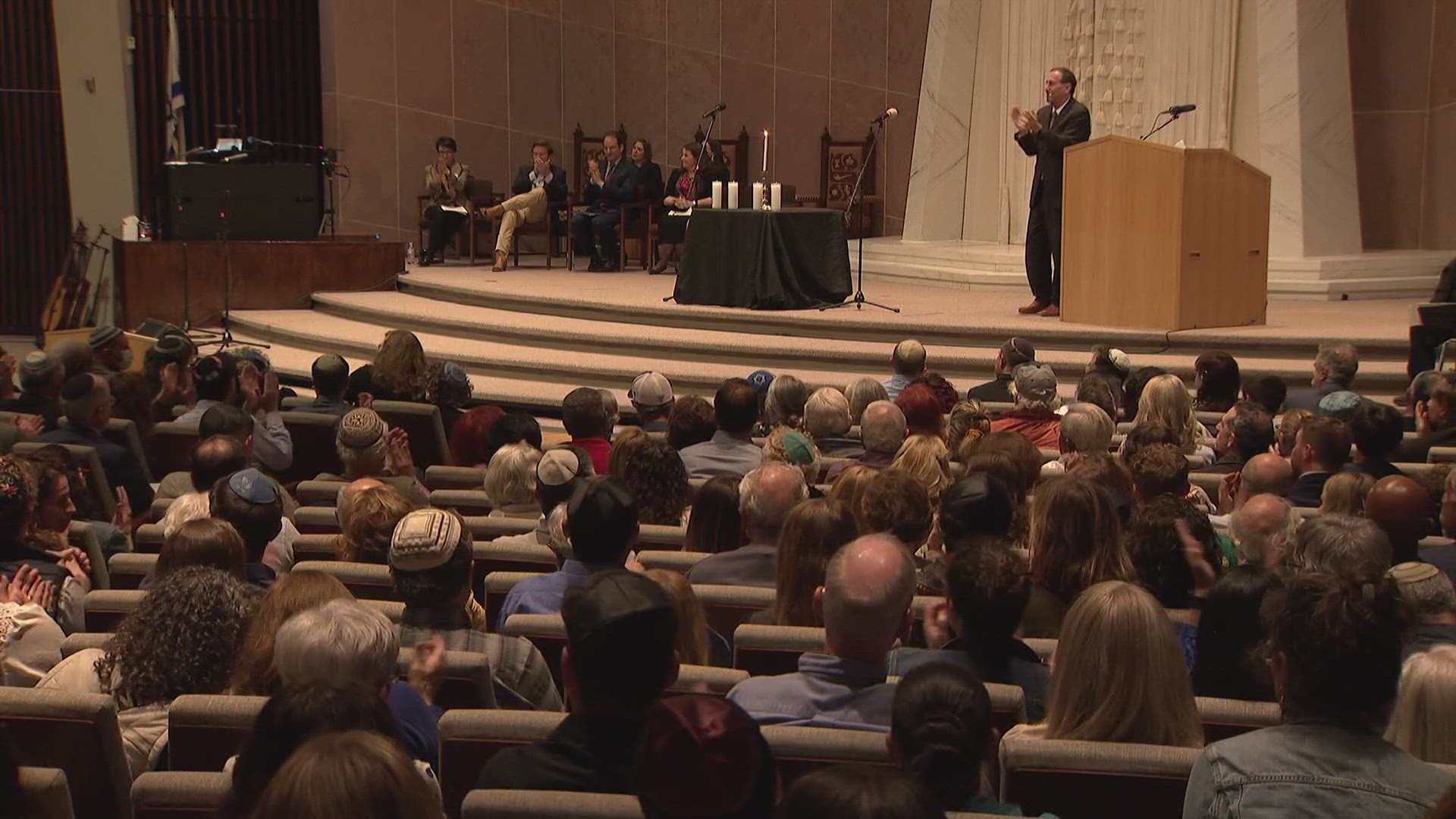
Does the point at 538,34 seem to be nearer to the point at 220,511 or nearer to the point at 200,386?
the point at 200,386

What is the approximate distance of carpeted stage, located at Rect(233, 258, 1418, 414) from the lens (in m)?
8.44

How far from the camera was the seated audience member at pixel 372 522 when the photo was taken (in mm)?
3805

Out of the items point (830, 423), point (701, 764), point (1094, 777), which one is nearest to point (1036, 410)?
point (830, 423)

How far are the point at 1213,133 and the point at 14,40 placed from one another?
32.8 ft

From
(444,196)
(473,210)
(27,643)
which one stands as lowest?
(27,643)

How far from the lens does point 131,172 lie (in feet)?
43.5

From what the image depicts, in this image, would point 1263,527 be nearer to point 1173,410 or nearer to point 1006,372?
point 1173,410

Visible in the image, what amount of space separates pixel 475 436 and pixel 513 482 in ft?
3.74

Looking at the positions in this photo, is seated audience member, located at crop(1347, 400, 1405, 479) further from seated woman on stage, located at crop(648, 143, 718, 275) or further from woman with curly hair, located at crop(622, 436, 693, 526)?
seated woman on stage, located at crop(648, 143, 718, 275)

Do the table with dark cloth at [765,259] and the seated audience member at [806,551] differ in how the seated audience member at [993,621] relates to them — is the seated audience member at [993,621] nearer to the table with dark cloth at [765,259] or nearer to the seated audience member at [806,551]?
the seated audience member at [806,551]

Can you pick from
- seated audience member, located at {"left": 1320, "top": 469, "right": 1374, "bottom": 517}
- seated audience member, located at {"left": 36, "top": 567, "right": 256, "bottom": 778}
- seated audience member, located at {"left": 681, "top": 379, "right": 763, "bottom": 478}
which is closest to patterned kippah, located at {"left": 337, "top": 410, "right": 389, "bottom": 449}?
seated audience member, located at {"left": 681, "top": 379, "right": 763, "bottom": 478}

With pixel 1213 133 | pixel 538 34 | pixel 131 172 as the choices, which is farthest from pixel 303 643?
pixel 538 34

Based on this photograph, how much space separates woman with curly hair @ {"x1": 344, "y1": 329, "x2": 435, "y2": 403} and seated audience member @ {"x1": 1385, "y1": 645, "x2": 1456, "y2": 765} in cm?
479

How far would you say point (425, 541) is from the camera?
119 inches
